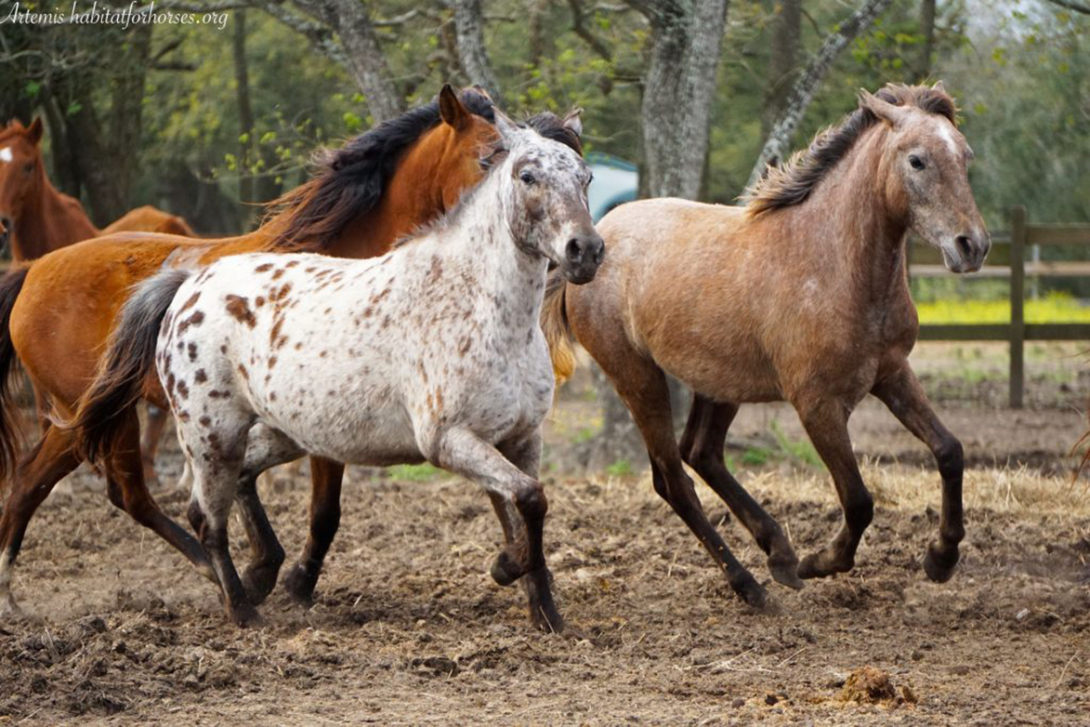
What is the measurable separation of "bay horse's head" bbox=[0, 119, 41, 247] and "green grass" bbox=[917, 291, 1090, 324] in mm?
12324

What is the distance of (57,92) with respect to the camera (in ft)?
42.5

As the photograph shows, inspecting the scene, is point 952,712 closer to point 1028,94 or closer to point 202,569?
point 202,569

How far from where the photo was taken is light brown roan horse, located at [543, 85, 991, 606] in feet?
17.2

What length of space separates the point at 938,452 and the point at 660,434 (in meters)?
1.31

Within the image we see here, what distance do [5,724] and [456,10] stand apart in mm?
5365

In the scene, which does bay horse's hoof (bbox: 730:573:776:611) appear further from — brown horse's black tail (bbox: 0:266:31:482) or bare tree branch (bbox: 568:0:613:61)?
bare tree branch (bbox: 568:0:613:61)

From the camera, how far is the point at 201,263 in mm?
6062

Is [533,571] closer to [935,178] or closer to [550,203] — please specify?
[550,203]

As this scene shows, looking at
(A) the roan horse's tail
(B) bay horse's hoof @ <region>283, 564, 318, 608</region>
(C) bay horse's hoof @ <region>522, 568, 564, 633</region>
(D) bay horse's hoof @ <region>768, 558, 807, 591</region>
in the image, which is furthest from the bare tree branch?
(C) bay horse's hoof @ <region>522, 568, 564, 633</region>

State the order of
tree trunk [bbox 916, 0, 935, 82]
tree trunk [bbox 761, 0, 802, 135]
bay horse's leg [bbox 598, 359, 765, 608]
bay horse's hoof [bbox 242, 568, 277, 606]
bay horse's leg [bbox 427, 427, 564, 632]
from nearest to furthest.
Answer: bay horse's leg [bbox 427, 427, 564, 632] < bay horse's hoof [bbox 242, 568, 277, 606] < bay horse's leg [bbox 598, 359, 765, 608] < tree trunk [bbox 916, 0, 935, 82] < tree trunk [bbox 761, 0, 802, 135]

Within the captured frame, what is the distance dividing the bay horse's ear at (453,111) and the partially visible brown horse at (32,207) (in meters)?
4.74

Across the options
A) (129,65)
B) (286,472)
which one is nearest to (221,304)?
(286,472)

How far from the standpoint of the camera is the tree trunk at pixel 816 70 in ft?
27.1

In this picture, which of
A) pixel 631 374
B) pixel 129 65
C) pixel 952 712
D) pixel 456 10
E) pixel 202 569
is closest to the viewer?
pixel 952 712
